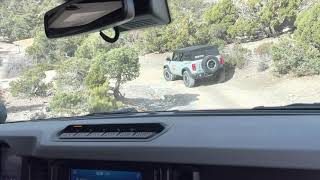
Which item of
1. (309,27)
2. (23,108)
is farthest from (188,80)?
(23,108)

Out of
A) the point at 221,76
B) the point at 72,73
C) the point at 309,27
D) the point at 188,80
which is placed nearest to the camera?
the point at 309,27

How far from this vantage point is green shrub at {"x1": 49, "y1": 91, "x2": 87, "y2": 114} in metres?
5.82

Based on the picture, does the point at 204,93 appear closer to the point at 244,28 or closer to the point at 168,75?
the point at 168,75

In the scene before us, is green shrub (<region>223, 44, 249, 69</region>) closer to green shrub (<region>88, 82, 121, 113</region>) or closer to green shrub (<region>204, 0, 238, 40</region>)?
green shrub (<region>204, 0, 238, 40</region>)

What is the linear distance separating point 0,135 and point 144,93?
2222 mm

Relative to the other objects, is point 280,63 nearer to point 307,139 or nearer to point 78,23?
point 78,23

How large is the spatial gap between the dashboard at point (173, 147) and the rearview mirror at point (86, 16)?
1.66 feet

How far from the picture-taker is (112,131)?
9.76ft

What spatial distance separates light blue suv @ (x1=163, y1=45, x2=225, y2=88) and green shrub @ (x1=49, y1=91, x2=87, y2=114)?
3.81 feet

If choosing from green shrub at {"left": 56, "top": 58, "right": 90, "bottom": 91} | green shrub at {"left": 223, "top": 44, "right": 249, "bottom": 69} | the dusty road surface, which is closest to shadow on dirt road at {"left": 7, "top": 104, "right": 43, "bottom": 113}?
green shrub at {"left": 56, "top": 58, "right": 90, "bottom": 91}

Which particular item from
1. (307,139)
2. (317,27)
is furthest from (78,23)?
(317,27)

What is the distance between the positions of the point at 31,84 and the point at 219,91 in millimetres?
2404

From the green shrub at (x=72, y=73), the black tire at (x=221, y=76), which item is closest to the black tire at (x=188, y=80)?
the black tire at (x=221, y=76)

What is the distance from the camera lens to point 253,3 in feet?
17.0
